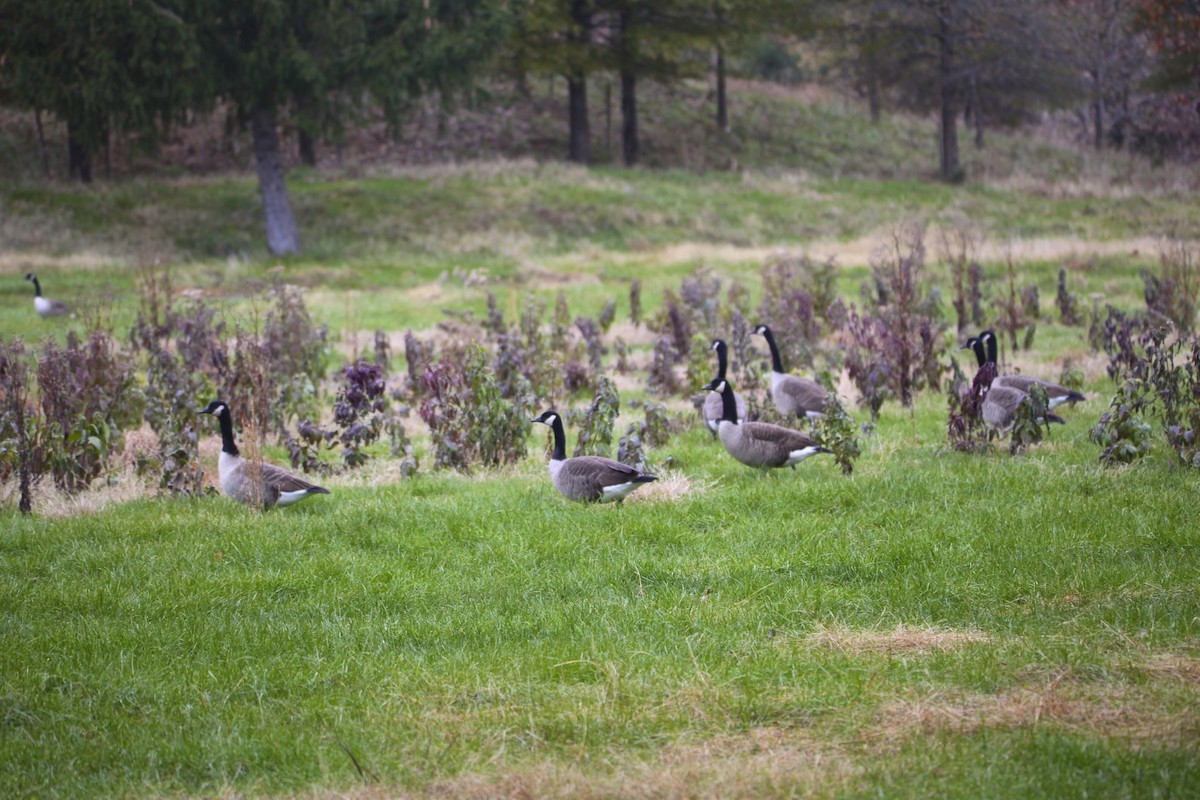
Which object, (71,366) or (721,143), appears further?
(721,143)

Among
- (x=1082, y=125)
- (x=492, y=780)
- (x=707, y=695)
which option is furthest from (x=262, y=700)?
(x=1082, y=125)

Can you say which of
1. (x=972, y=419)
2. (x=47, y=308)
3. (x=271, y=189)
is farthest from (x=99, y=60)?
(x=972, y=419)

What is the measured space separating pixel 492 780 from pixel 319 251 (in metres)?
29.1

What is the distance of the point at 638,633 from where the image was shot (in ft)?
22.5

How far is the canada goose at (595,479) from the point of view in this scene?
9.22 meters

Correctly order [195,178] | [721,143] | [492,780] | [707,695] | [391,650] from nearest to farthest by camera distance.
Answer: [492,780], [707,695], [391,650], [195,178], [721,143]

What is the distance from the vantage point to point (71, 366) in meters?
12.3

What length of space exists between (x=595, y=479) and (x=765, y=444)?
71.7 inches

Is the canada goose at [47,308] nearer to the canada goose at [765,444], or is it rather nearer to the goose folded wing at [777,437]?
the canada goose at [765,444]

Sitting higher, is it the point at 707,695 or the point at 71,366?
the point at 71,366

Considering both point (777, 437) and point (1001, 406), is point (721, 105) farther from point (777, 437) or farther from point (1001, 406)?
point (777, 437)

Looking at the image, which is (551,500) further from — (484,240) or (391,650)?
(484,240)

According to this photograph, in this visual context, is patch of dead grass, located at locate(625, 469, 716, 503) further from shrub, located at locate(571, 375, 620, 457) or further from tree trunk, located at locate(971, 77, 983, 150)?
tree trunk, located at locate(971, 77, 983, 150)

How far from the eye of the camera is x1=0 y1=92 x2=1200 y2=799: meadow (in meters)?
5.25
